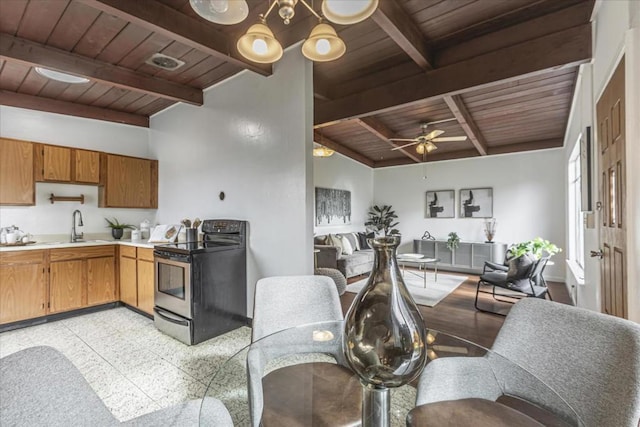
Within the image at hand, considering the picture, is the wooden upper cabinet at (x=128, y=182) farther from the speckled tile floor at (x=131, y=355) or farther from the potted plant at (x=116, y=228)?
the speckled tile floor at (x=131, y=355)

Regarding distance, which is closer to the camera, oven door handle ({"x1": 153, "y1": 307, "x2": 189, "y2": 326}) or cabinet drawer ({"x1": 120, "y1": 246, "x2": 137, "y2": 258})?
oven door handle ({"x1": 153, "y1": 307, "x2": 189, "y2": 326})

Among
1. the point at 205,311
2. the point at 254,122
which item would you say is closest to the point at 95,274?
the point at 205,311

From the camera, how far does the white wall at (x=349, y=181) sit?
6.65 metres

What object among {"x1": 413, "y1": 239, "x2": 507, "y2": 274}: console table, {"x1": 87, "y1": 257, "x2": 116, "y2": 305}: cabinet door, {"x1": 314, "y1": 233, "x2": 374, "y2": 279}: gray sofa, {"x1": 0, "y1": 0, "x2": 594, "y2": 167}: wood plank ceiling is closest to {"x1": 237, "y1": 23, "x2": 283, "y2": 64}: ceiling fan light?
{"x1": 0, "y1": 0, "x2": 594, "y2": 167}: wood plank ceiling

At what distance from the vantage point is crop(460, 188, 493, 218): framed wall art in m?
6.57

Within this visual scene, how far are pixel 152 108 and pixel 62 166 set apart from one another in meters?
1.41

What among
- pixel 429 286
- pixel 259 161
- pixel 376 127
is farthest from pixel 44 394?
pixel 429 286

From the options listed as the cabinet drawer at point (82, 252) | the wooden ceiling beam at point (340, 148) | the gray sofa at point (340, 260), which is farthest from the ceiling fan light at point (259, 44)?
the wooden ceiling beam at point (340, 148)

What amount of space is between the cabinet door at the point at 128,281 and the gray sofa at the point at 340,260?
9.19 feet

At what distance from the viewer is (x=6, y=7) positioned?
2268 mm

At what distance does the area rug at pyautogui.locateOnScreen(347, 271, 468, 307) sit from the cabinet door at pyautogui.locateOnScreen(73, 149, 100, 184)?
13.3ft

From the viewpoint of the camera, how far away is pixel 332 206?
22.6ft

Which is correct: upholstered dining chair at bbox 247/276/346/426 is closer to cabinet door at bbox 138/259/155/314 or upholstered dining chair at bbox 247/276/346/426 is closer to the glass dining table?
the glass dining table

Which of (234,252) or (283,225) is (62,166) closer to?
(234,252)
